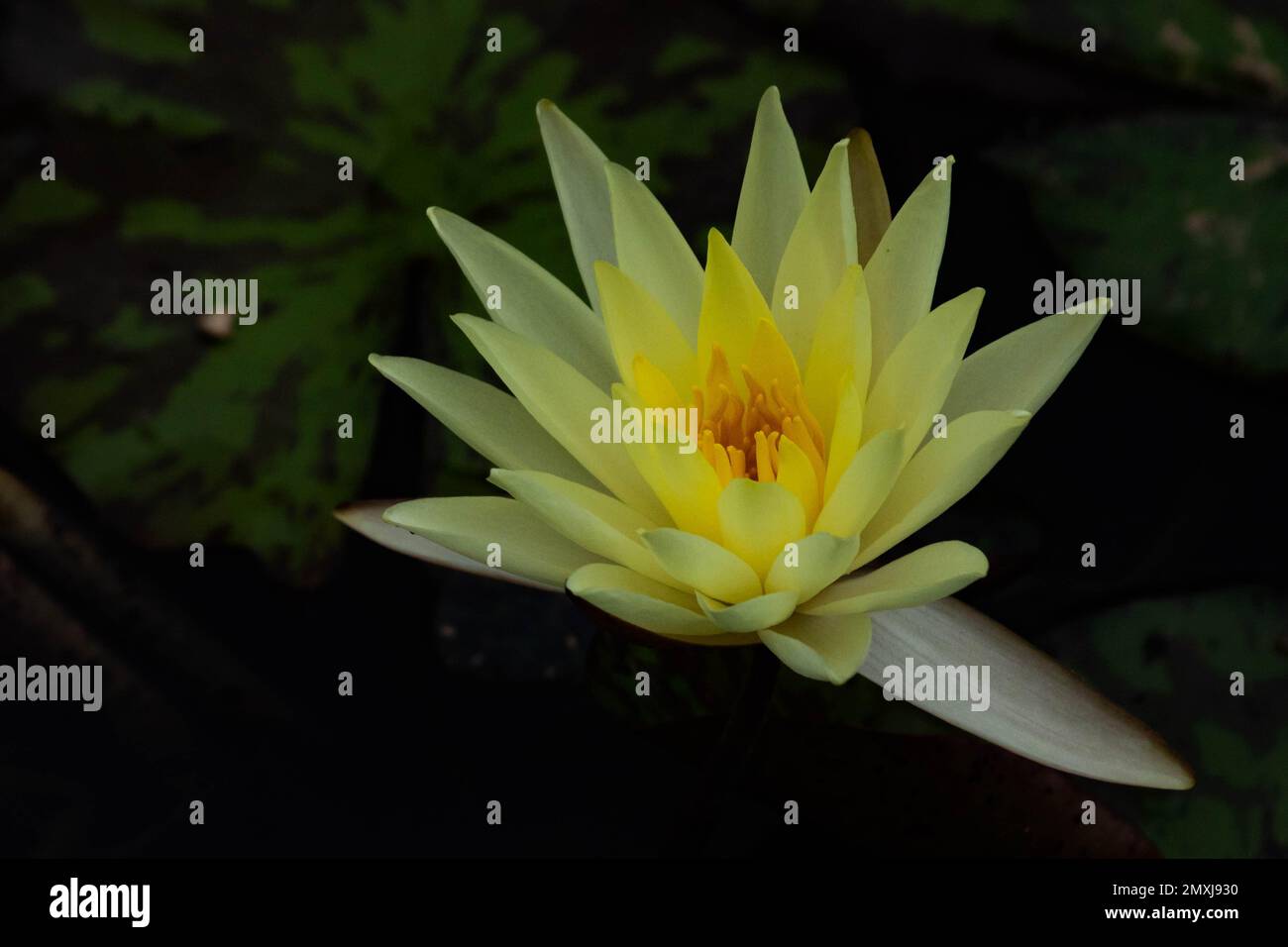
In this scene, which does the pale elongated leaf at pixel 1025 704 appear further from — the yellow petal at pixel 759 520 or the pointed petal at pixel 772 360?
the pointed petal at pixel 772 360

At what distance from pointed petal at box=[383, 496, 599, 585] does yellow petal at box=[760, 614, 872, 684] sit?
0.25 m

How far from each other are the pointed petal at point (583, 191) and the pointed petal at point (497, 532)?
1.11 ft

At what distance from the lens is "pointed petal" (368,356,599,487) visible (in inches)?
47.8

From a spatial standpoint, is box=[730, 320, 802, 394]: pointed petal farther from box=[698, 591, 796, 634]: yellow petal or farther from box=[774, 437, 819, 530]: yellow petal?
box=[698, 591, 796, 634]: yellow petal

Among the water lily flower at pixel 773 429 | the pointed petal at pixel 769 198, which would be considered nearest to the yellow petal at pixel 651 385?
the water lily flower at pixel 773 429

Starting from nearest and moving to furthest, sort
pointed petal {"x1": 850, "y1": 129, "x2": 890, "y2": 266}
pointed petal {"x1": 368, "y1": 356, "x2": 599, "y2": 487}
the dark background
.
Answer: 1. pointed petal {"x1": 368, "y1": 356, "x2": 599, "y2": 487}
2. pointed petal {"x1": 850, "y1": 129, "x2": 890, "y2": 266}
3. the dark background

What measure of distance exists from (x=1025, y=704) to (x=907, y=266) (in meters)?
0.52

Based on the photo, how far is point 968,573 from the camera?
987 millimetres

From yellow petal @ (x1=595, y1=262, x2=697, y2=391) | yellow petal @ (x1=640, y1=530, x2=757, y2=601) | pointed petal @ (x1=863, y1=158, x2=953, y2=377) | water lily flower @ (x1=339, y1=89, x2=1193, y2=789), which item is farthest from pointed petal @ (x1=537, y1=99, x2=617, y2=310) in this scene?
yellow petal @ (x1=640, y1=530, x2=757, y2=601)

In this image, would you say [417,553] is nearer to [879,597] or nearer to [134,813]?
[879,597]

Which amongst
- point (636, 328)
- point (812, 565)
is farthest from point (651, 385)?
point (812, 565)
